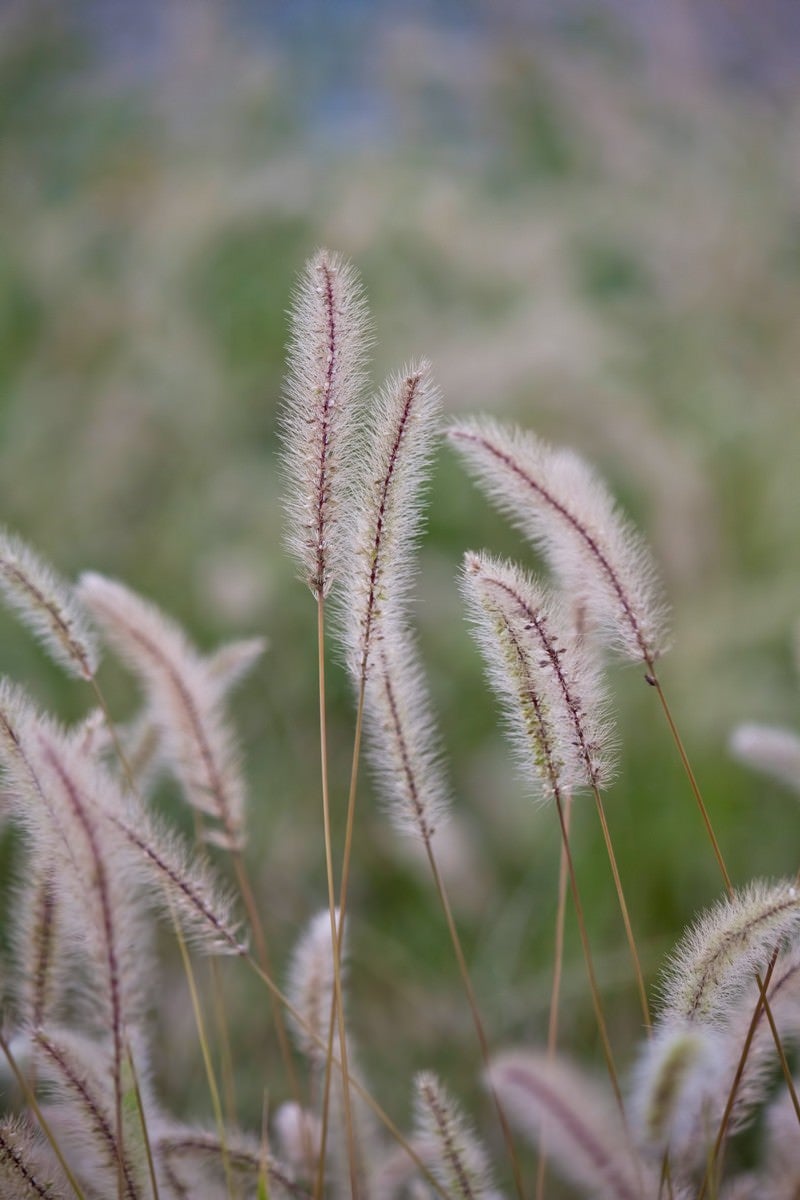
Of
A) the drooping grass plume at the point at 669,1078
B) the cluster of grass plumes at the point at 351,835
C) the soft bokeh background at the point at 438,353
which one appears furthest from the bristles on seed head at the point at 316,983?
the soft bokeh background at the point at 438,353

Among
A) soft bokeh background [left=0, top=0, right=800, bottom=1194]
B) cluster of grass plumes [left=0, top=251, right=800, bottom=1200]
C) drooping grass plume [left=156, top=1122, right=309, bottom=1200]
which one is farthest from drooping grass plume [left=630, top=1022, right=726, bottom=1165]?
soft bokeh background [left=0, top=0, right=800, bottom=1194]

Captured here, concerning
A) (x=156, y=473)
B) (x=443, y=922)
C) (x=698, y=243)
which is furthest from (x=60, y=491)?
(x=698, y=243)

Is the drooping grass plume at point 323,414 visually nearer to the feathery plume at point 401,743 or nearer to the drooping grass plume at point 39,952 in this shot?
the feathery plume at point 401,743

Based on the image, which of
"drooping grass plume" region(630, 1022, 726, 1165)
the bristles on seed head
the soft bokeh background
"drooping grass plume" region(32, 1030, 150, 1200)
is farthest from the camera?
the soft bokeh background

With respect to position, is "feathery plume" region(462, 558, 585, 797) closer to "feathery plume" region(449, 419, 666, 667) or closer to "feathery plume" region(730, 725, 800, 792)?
"feathery plume" region(449, 419, 666, 667)

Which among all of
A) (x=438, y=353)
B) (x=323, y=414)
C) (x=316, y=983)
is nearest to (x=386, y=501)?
(x=323, y=414)

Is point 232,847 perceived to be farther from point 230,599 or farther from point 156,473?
point 156,473

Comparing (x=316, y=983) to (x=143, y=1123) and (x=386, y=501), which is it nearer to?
(x=143, y=1123)
